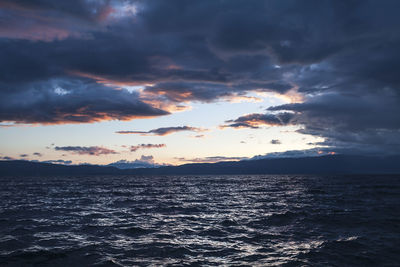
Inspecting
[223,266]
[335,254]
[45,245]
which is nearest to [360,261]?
[335,254]

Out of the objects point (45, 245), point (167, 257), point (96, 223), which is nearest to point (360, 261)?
point (167, 257)

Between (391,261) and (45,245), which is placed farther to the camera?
(45,245)

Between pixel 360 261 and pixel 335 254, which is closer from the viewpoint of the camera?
pixel 360 261

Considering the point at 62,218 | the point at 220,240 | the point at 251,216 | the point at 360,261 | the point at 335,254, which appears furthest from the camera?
the point at 251,216

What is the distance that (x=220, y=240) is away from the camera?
62.4 ft

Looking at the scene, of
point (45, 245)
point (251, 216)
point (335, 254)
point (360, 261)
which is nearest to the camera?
point (360, 261)

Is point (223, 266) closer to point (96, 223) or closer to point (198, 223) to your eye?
point (198, 223)

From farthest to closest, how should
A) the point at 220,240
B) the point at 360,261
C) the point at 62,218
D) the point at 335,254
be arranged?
the point at 62,218
the point at 220,240
the point at 335,254
the point at 360,261

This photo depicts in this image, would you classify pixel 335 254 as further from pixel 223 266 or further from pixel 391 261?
pixel 223 266

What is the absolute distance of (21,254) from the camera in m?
15.7

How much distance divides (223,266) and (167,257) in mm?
3428

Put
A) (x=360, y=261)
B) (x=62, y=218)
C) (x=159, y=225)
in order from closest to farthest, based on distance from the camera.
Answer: (x=360, y=261) < (x=159, y=225) < (x=62, y=218)

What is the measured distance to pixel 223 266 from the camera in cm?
1366

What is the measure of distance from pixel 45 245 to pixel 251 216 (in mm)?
20016
